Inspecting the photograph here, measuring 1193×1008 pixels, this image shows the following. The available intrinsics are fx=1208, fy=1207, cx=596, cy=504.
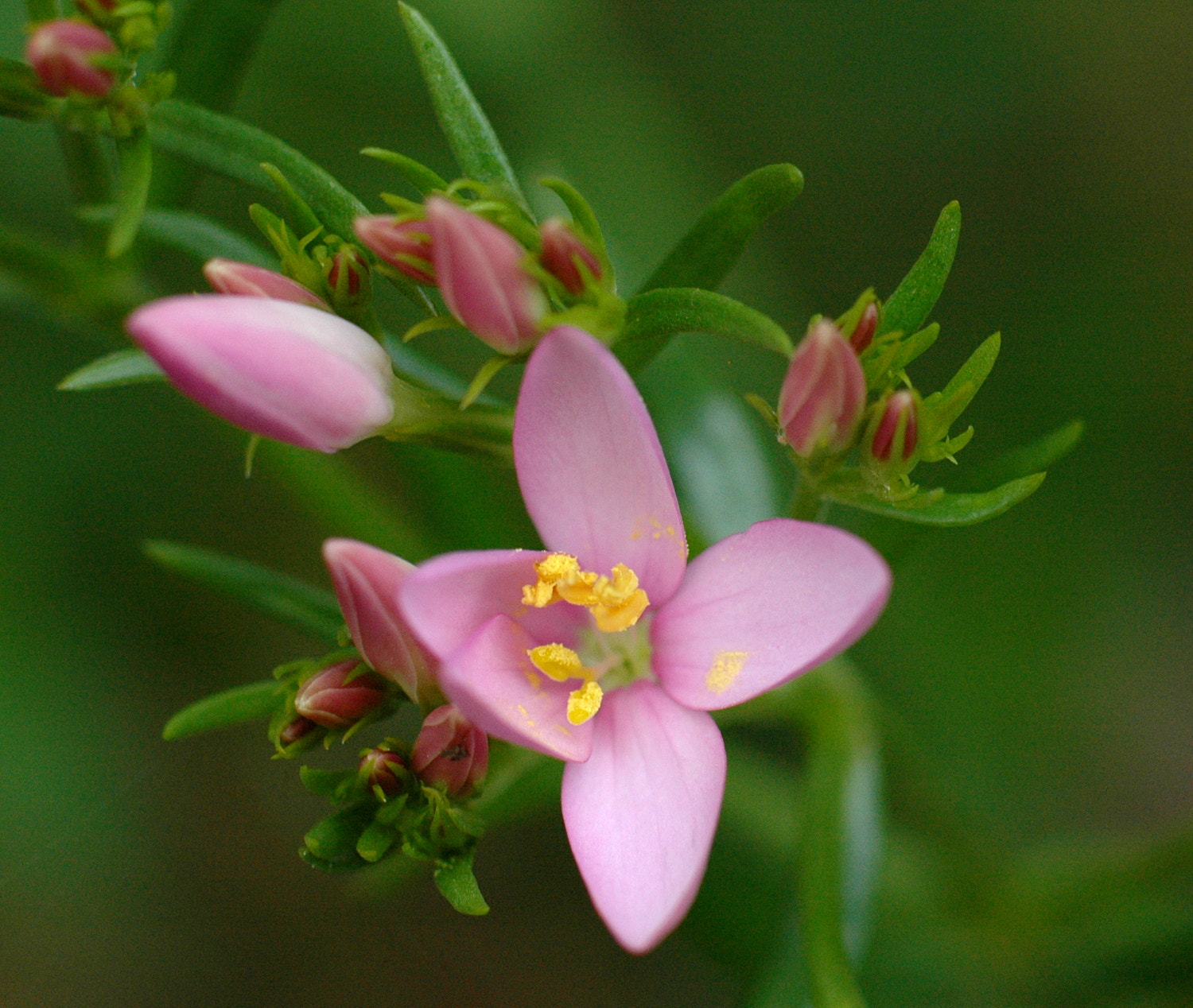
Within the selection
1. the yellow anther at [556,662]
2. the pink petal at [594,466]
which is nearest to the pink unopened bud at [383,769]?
the yellow anther at [556,662]

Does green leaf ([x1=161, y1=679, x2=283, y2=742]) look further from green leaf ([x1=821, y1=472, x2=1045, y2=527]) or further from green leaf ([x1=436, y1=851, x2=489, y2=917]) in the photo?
green leaf ([x1=821, y1=472, x2=1045, y2=527])

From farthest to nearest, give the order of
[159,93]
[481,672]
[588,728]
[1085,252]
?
[1085,252]
[159,93]
[588,728]
[481,672]

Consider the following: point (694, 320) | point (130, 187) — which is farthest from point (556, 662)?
point (130, 187)

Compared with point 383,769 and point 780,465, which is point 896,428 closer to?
point 383,769

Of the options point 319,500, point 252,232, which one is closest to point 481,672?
point 319,500

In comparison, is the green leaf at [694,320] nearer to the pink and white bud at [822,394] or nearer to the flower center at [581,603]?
the pink and white bud at [822,394]

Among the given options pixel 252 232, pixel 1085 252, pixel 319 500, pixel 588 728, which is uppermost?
pixel 1085 252

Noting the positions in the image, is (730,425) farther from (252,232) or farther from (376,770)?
(252,232)
